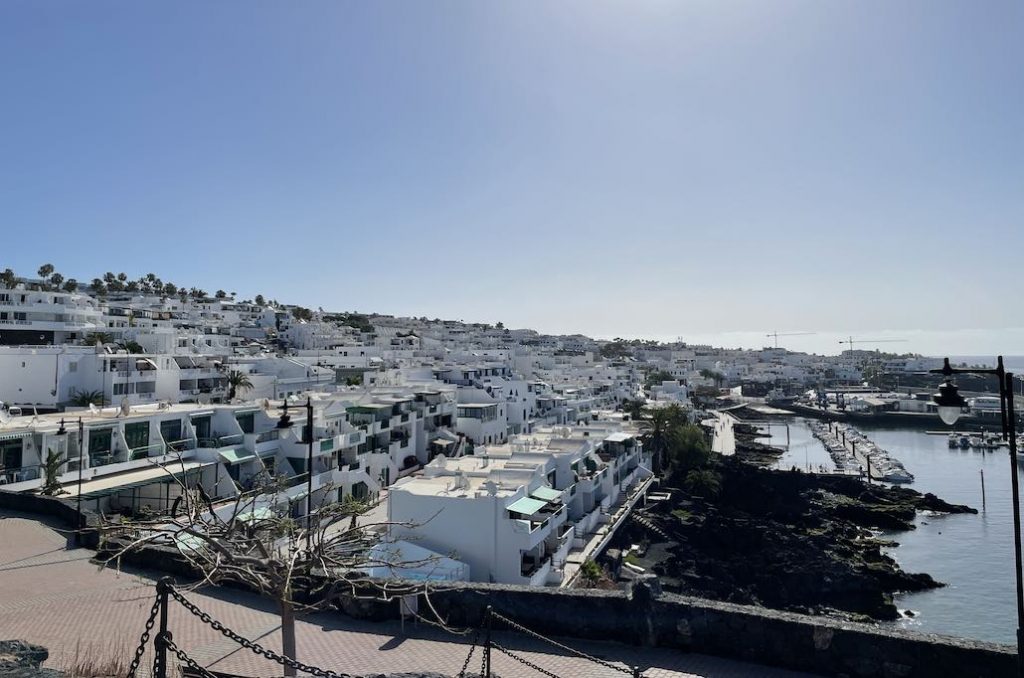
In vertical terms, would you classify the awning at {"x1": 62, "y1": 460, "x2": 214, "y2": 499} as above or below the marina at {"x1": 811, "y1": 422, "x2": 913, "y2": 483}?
above

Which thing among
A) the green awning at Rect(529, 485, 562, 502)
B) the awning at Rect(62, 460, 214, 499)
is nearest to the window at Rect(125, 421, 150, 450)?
the awning at Rect(62, 460, 214, 499)

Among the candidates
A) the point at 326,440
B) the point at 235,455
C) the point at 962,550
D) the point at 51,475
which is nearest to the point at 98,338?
the point at 235,455

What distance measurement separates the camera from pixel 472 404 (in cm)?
3956

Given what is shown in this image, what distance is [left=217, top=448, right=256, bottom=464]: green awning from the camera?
76.6ft

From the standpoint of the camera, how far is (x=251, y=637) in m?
8.49

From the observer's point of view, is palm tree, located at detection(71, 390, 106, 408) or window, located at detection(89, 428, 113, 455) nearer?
window, located at detection(89, 428, 113, 455)

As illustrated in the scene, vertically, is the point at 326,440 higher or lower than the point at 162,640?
lower

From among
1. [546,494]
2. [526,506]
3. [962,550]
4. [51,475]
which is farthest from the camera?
[962,550]

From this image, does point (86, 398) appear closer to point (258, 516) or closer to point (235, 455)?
point (235, 455)

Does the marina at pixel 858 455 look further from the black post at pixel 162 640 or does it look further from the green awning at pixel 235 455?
the black post at pixel 162 640

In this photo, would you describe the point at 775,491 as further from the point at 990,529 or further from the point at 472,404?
the point at 472,404

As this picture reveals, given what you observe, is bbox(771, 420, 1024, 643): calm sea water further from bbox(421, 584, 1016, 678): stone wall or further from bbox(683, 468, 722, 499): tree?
bbox(421, 584, 1016, 678): stone wall

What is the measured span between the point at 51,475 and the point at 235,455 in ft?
20.6

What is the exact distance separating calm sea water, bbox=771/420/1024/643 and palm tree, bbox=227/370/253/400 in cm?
3724
